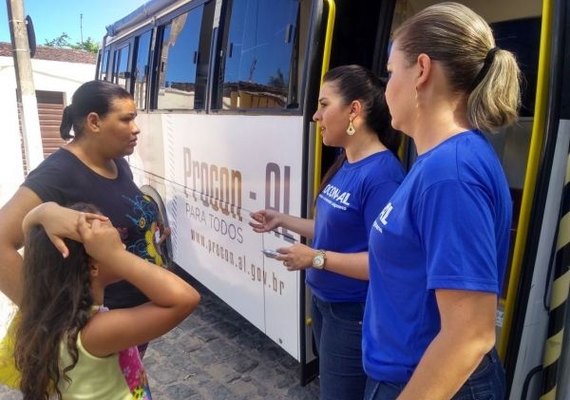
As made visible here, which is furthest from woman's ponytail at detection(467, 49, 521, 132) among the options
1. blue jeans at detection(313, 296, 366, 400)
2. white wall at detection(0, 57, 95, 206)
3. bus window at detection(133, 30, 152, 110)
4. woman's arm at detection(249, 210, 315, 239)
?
white wall at detection(0, 57, 95, 206)

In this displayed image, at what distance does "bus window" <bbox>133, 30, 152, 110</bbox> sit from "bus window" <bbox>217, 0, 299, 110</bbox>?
214 centimetres

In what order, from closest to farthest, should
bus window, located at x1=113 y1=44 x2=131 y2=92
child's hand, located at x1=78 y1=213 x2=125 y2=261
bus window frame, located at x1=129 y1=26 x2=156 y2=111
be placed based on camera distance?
1. child's hand, located at x1=78 y1=213 x2=125 y2=261
2. bus window frame, located at x1=129 y1=26 x2=156 y2=111
3. bus window, located at x1=113 y1=44 x2=131 y2=92

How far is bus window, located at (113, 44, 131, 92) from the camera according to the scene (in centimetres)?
618

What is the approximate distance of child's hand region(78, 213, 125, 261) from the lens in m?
1.34

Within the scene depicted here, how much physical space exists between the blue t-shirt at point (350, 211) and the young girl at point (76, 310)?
635mm

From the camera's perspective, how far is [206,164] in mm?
3883

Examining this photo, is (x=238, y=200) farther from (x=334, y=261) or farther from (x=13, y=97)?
(x=13, y=97)

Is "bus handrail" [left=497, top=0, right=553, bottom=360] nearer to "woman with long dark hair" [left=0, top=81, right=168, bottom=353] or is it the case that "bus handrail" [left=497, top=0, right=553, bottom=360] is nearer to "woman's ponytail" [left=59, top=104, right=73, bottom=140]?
"woman with long dark hair" [left=0, top=81, right=168, bottom=353]

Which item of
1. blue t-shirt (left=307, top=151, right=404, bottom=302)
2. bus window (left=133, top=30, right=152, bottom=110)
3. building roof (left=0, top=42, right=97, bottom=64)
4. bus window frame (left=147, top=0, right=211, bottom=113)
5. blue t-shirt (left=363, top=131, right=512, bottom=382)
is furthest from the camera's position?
building roof (left=0, top=42, right=97, bottom=64)

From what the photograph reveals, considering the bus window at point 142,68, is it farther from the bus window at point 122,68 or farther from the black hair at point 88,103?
the black hair at point 88,103

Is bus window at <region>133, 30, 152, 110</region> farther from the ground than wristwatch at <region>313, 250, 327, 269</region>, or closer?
farther from the ground

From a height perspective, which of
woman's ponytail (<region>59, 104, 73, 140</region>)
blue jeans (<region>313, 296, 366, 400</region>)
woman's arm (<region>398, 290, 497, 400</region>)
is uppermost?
woman's ponytail (<region>59, 104, 73, 140</region>)

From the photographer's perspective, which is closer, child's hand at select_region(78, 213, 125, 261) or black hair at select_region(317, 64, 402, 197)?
child's hand at select_region(78, 213, 125, 261)

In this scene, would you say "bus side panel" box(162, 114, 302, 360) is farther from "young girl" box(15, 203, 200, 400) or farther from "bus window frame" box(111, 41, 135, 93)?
"bus window frame" box(111, 41, 135, 93)
